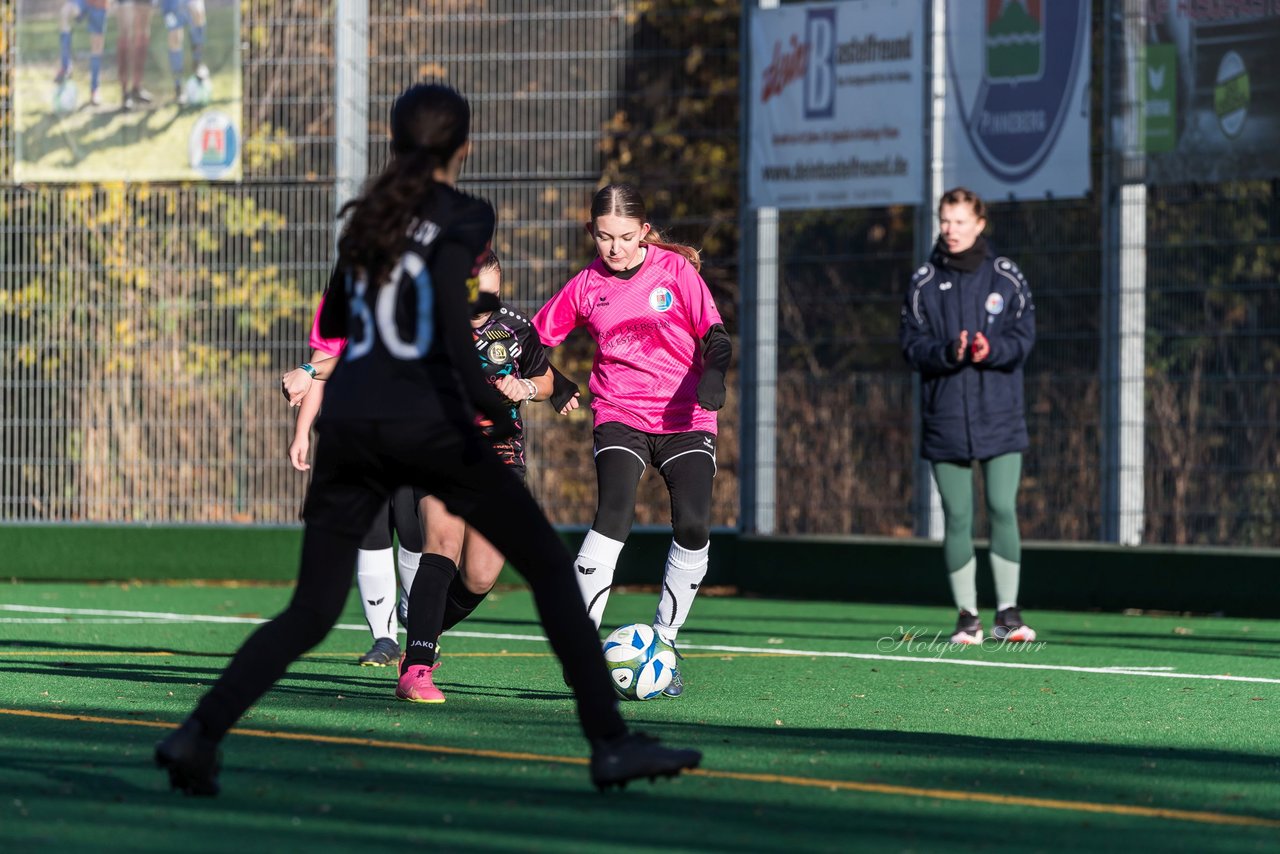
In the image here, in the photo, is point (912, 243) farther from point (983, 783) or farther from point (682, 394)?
point (983, 783)

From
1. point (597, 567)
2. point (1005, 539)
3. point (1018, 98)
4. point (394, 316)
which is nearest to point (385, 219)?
point (394, 316)

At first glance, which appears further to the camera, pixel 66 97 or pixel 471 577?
pixel 66 97

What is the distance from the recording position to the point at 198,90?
1580cm

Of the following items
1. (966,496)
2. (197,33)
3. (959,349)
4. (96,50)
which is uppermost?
(197,33)

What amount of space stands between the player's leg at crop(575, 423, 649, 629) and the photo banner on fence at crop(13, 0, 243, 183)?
27.4 ft

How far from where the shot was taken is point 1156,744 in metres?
6.32

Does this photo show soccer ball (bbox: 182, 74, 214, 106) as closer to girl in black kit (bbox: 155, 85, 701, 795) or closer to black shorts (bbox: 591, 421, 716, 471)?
black shorts (bbox: 591, 421, 716, 471)

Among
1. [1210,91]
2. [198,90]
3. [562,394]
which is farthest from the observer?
[198,90]

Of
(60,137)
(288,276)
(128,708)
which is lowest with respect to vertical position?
(128,708)

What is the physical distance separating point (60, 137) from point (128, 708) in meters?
9.77

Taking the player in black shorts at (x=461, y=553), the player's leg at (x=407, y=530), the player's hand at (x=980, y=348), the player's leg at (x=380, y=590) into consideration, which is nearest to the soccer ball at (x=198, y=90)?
the player's leg at (x=380, y=590)

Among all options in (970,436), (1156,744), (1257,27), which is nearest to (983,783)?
(1156,744)

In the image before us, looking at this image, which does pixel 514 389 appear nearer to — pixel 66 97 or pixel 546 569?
pixel 546 569

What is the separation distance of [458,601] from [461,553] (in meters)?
0.19
